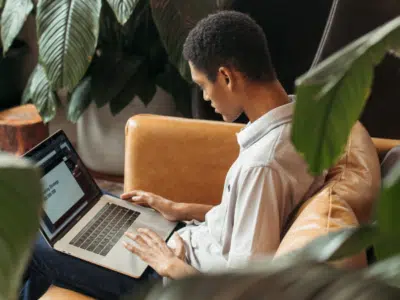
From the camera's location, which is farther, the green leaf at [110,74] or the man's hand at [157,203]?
the green leaf at [110,74]

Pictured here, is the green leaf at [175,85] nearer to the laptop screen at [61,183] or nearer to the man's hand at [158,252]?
the laptop screen at [61,183]

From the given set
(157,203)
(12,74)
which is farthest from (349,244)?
(12,74)

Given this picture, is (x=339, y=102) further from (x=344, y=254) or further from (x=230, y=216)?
(x=230, y=216)

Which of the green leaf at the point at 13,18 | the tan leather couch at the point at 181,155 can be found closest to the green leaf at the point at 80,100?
the green leaf at the point at 13,18

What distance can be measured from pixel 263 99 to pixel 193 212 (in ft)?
1.36

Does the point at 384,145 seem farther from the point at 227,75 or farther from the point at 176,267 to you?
the point at 176,267

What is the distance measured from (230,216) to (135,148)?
493mm

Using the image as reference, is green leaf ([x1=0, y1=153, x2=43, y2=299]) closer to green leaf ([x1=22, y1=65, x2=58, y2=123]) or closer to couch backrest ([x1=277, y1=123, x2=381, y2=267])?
couch backrest ([x1=277, y1=123, x2=381, y2=267])

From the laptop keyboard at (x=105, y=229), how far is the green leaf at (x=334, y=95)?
0.94 metres

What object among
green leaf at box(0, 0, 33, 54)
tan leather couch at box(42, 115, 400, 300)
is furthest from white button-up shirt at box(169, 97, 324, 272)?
green leaf at box(0, 0, 33, 54)

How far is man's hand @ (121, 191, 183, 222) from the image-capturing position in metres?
1.41

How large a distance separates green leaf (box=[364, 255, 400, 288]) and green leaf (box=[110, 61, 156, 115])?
1.97 meters

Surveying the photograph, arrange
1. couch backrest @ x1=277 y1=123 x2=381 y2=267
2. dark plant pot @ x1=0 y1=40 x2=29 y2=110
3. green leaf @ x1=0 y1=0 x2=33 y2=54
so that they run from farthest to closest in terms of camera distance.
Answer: dark plant pot @ x1=0 y1=40 x2=29 y2=110
green leaf @ x1=0 y1=0 x2=33 y2=54
couch backrest @ x1=277 y1=123 x2=381 y2=267

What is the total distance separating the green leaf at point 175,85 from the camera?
2312 mm
